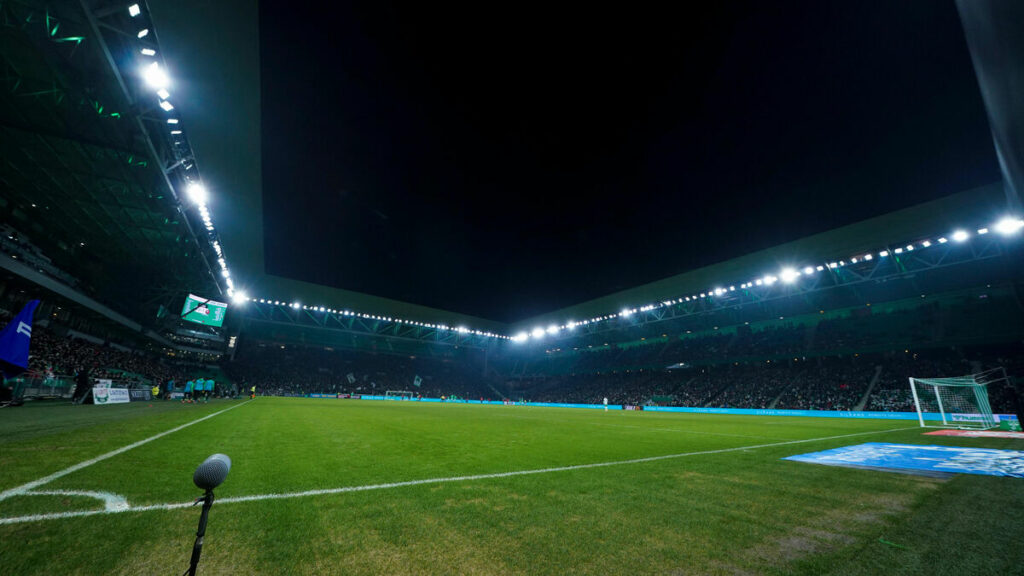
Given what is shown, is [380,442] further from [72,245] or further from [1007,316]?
[1007,316]

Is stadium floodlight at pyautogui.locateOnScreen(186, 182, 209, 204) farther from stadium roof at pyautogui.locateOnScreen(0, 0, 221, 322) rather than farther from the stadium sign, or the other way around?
the stadium sign

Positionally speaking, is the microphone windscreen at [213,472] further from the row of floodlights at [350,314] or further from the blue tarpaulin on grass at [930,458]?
the row of floodlights at [350,314]

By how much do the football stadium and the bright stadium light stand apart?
28cm

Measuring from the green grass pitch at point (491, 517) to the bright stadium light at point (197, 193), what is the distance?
11330mm

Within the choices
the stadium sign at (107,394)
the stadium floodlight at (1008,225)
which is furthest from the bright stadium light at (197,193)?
the stadium floodlight at (1008,225)

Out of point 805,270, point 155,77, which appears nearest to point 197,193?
point 155,77

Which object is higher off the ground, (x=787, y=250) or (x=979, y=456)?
(x=787, y=250)

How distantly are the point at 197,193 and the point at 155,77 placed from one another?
6.38 meters

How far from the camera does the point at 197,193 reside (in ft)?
45.6

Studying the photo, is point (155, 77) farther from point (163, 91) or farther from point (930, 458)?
point (930, 458)

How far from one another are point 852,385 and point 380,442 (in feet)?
113

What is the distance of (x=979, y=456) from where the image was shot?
6105mm

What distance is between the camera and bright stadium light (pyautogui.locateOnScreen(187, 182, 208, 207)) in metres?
13.4

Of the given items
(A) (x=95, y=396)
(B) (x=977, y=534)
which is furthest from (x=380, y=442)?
(A) (x=95, y=396)
